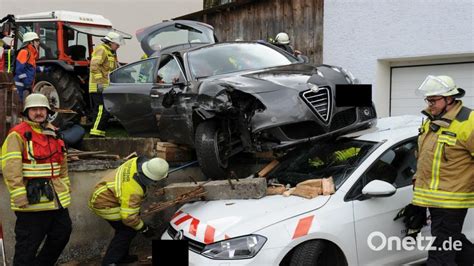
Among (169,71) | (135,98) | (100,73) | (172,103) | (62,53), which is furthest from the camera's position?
(62,53)

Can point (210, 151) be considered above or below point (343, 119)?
below

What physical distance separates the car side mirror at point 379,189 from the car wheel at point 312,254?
510mm

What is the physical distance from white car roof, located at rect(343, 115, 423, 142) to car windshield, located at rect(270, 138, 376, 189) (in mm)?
122

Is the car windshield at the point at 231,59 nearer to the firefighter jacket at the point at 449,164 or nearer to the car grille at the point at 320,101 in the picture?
the car grille at the point at 320,101

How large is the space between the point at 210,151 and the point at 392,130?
6.06 feet

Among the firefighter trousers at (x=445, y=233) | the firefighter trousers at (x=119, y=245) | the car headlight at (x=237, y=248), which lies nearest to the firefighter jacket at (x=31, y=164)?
the firefighter trousers at (x=119, y=245)

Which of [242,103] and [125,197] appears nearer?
[125,197]

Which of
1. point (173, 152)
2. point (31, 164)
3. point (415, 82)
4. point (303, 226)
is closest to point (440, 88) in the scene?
point (303, 226)

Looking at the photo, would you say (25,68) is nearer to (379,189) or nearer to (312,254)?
(312,254)

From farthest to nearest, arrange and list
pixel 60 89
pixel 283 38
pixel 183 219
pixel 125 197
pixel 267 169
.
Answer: pixel 283 38
pixel 60 89
pixel 267 169
pixel 125 197
pixel 183 219

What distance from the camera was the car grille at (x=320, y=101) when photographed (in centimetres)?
502

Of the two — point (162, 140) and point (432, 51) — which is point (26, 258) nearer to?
point (162, 140)

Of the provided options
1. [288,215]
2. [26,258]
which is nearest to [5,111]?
[26,258]

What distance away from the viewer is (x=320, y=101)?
513cm
